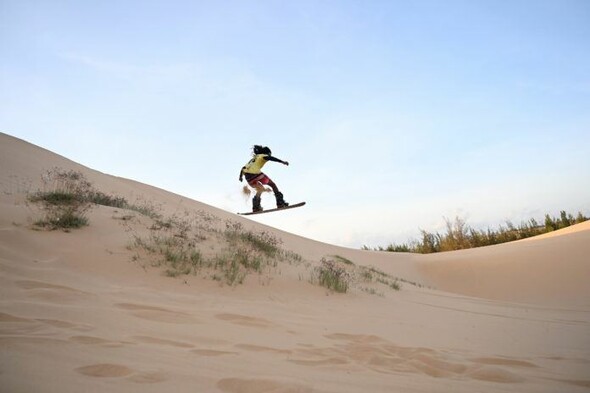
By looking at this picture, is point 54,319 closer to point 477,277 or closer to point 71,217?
point 71,217

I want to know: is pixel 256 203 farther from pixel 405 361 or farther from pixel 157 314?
pixel 405 361

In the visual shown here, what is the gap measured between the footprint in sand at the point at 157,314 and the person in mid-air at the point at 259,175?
22.9ft

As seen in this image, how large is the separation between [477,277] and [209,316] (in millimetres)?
12889

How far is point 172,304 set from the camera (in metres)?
3.90

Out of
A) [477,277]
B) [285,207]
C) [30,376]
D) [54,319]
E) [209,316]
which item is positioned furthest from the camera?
[477,277]

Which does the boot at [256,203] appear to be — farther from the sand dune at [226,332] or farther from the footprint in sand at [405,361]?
the footprint in sand at [405,361]

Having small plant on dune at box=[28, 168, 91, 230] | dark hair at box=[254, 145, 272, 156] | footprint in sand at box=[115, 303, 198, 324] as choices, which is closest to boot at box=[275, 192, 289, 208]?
dark hair at box=[254, 145, 272, 156]

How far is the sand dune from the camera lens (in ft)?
6.98

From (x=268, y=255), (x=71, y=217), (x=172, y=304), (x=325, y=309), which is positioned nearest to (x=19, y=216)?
(x=71, y=217)

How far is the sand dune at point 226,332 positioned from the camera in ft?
6.98

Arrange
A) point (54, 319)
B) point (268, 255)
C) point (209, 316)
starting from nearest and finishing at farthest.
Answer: point (54, 319) < point (209, 316) < point (268, 255)

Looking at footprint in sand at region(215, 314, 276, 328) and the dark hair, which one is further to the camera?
the dark hair

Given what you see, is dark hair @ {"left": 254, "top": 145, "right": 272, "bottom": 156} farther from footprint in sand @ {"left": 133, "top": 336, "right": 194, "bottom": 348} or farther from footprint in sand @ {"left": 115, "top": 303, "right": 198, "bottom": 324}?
footprint in sand @ {"left": 133, "top": 336, "right": 194, "bottom": 348}

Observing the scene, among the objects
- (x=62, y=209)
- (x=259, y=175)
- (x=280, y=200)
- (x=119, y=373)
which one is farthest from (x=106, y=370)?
(x=280, y=200)
